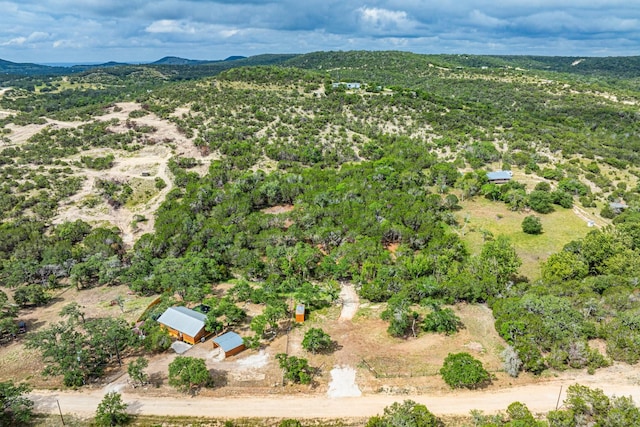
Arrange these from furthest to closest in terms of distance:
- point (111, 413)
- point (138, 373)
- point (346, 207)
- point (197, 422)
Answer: point (346, 207)
point (138, 373)
point (197, 422)
point (111, 413)

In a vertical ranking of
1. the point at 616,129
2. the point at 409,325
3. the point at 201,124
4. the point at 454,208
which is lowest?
the point at 409,325

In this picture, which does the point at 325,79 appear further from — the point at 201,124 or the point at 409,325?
the point at 409,325

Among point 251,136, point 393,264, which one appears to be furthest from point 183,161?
point 393,264

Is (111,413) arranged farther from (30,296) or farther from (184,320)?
(30,296)

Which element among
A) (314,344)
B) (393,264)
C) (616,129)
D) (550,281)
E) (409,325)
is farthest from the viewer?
(616,129)

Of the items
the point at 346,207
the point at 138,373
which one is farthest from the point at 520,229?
the point at 138,373

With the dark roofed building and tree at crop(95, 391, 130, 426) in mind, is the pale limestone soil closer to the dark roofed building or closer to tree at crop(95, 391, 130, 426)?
tree at crop(95, 391, 130, 426)
